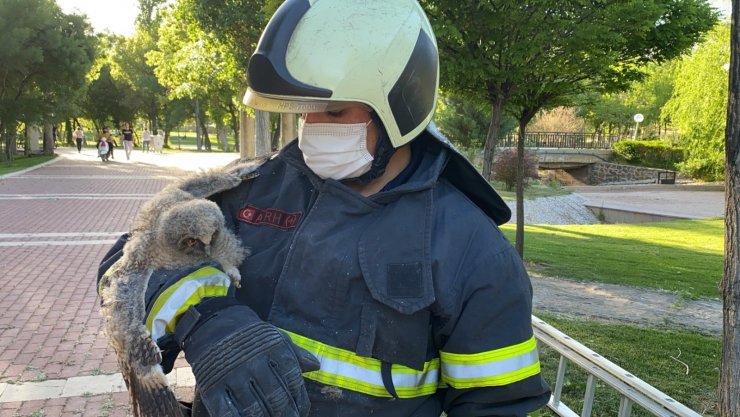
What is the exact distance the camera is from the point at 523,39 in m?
6.59

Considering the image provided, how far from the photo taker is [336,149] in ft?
5.37

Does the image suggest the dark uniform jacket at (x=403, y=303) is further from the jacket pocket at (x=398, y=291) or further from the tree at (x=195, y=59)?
the tree at (x=195, y=59)

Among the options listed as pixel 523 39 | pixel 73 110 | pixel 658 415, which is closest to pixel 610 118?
pixel 73 110

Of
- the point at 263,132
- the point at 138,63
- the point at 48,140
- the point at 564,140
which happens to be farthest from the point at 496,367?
the point at 138,63

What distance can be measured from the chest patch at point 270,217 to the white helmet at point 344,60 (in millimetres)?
293

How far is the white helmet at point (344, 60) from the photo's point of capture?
153 centimetres

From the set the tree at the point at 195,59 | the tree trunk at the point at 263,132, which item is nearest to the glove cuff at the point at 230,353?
the tree at the point at 195,59

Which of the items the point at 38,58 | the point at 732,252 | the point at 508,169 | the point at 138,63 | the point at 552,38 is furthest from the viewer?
the point at 138,63

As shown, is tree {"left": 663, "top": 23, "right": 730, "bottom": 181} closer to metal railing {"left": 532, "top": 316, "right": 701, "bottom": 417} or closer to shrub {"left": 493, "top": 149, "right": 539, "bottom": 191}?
shrub {"left": 493, "top": 149, "right": 539, "bottom": 191}

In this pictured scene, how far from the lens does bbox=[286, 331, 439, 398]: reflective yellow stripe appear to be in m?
1.47

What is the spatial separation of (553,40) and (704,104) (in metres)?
22.0

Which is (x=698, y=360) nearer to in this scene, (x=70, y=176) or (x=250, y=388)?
(x=250, y=388)

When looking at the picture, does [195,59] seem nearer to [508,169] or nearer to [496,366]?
[508,169]

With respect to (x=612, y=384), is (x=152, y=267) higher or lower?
higher
